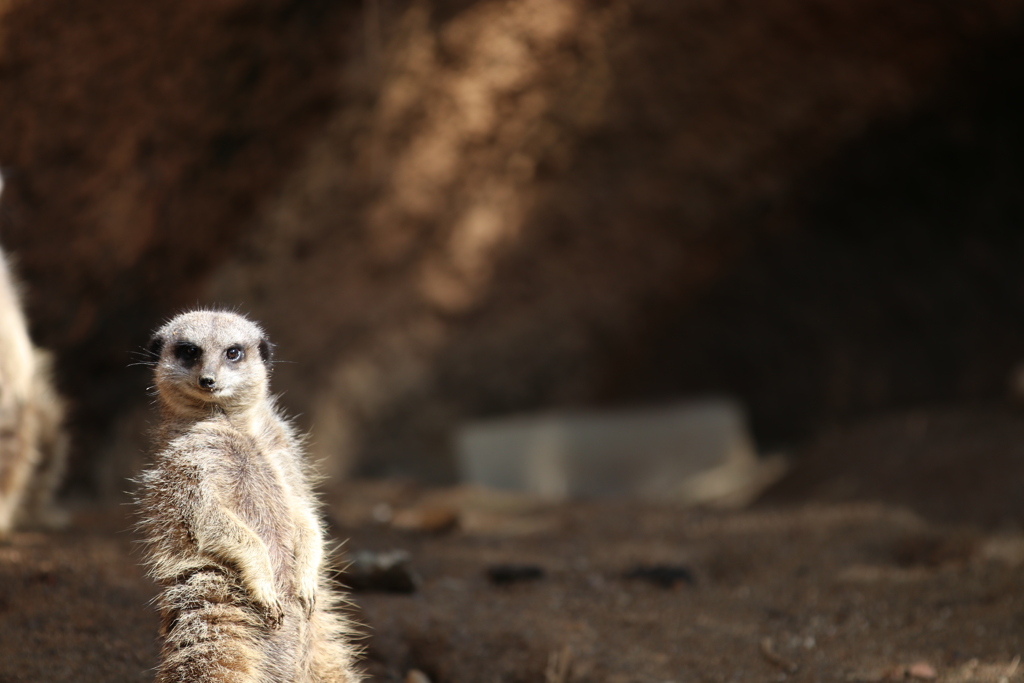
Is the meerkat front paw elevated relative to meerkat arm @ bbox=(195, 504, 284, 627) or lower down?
lower down

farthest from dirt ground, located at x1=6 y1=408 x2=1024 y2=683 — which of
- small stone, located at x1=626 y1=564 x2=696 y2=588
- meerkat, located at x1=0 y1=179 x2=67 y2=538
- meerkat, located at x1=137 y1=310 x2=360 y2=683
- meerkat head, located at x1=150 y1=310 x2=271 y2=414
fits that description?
meerkat head, located at x1=150 y1=310 x2=271 y2=414

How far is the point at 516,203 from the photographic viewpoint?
4.98 metres

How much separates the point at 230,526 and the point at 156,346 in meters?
0.48

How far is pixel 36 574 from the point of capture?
7.79 ft

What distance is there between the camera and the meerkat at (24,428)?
8.81ft

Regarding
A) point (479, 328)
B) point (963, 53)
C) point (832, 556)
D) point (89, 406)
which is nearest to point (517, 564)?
point (832, 556)

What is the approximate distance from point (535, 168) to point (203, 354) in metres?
3.18

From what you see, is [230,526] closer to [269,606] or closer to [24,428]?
[269,606]

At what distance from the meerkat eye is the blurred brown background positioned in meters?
1.40

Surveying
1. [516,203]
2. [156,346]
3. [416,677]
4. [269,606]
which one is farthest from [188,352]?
[516,203]

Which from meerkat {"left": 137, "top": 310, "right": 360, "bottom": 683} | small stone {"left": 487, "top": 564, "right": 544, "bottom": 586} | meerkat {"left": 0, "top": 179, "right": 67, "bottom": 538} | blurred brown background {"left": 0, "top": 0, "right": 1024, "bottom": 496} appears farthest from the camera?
blurred brown background {"left": 0, "top": 0, "right": 1024, "bottom": 496}

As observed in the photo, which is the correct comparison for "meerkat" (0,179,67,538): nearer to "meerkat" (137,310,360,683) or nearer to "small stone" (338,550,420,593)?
"meerkat" (137,310,360,683)

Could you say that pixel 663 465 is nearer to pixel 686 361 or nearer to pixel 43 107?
pixel 686 361

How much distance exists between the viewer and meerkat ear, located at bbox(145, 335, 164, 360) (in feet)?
6.66
